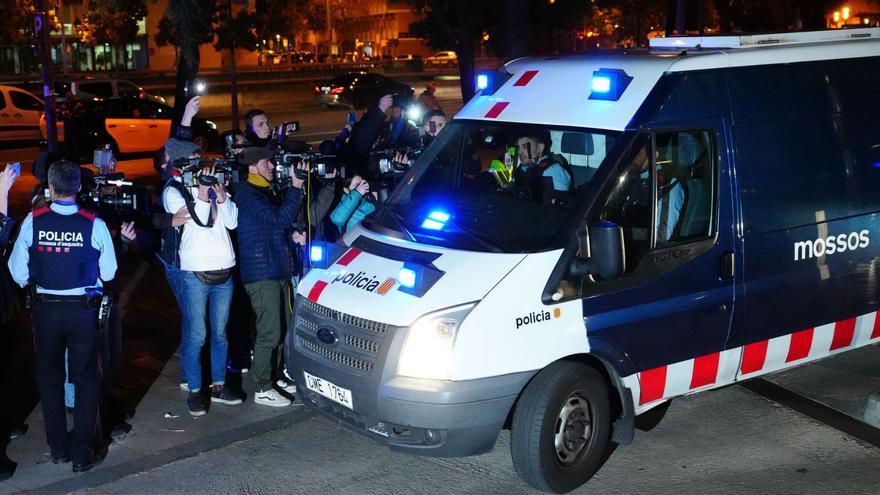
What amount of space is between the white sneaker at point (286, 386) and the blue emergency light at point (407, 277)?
227cm

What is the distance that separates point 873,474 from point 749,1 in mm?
31633

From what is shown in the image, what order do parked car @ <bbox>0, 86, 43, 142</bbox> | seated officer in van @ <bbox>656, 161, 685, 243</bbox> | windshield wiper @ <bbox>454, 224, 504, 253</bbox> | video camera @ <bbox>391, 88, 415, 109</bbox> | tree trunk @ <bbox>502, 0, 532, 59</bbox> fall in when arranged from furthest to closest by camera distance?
parked car @ <bbox>0, 86, 43, 142</bbox>, tree trunk @ <bbox>502, 0, 532, 59</bbox>, video camera @ <bbox>391, 88, 415, 109</bbox>, seated officer in van @ <bbox>656, 161, 685, 243</bbox>, windshield wiper @ <bbox>454, 224, 504, 253</bbox>

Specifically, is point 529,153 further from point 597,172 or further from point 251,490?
point 251,490

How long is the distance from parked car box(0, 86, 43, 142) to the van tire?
23715 mm

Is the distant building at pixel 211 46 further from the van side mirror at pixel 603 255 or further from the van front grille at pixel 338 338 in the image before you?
the van side mirror at pixel 603 255

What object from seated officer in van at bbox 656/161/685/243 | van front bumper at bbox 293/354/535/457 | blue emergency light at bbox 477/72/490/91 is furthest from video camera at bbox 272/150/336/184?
seated officer in van at bbox 656/161/685/243

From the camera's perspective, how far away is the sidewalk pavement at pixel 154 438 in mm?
5824

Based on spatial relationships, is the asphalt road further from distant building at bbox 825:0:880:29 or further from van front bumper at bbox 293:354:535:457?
distant building at bbox 825:0:880:29

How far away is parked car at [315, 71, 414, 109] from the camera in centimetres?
3747

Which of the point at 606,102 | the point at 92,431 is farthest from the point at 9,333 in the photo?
the point at 606,102

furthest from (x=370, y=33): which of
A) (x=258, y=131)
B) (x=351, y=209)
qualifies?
(x=351, y=209)

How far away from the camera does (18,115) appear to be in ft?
84.6

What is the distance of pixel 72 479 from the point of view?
5.81 metres

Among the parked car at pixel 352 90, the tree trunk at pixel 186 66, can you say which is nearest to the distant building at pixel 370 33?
the parked car at pixel 352 90
